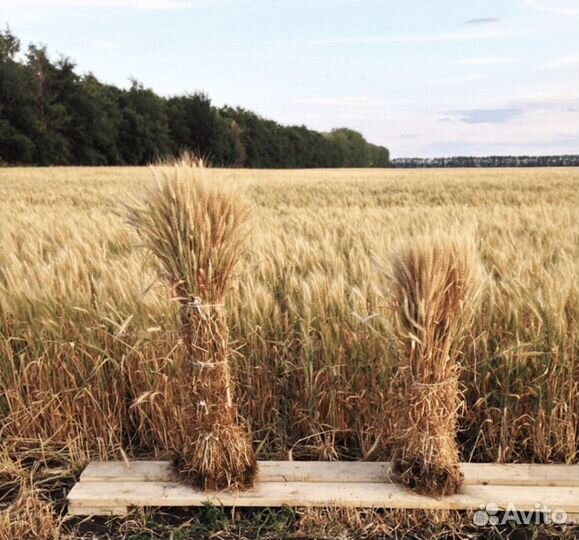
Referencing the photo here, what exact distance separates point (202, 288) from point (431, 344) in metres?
0.65

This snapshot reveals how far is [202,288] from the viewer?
1.79m

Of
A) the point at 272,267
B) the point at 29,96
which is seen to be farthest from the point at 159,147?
the point at 272,267

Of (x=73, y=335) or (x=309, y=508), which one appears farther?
(x=73, y=335)

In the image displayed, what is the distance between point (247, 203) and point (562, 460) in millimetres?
1341

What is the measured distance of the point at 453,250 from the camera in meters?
1.73

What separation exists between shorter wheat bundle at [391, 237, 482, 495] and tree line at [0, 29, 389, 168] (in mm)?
26015

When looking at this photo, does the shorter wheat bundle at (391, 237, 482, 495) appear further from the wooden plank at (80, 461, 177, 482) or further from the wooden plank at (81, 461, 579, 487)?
the wooden plank at (80, 461, 177, 482)

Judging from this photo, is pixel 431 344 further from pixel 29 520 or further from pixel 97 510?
pixel 29 520

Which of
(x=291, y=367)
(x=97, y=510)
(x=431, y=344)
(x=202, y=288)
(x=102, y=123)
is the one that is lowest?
(x=97, y=510)

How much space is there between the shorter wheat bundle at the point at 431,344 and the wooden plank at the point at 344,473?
101mm

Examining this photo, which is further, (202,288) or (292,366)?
(292,366)

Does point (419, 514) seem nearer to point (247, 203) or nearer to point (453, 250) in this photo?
point (453, 250)

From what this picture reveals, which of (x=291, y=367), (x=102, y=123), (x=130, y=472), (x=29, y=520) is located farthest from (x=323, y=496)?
(x=102, y=123)

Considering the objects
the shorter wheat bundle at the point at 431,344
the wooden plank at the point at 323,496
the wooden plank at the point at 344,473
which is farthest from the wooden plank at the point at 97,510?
the shorter wheat bundle at the point at 431,344
